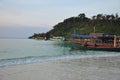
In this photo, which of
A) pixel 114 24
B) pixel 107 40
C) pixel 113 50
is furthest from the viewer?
pixel 114 24

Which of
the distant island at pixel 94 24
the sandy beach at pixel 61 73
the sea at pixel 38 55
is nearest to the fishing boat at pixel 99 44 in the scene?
the sea at pixel 38 55

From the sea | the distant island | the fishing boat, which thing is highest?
the distant island

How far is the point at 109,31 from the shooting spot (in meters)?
94.7

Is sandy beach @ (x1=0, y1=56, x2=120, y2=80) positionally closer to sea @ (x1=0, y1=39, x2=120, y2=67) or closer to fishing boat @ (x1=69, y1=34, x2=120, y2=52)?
sea @ (x1=0, y1=39, x2=120, y2=67)

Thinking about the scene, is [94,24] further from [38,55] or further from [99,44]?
[38,55]

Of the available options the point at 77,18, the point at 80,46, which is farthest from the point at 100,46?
the point at 77,18

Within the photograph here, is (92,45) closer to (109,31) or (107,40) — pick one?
(107,40)

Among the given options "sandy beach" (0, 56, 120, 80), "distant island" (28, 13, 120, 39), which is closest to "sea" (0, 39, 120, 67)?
"sandy beach" (0, 56, 120, 80)

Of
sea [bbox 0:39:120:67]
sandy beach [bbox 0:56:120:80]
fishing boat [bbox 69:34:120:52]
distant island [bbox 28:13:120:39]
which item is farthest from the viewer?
distant island [bbox 28:13:120:39]

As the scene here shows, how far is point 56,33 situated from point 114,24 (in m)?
65.8

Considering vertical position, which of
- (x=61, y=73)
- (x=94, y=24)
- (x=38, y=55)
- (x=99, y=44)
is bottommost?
(x=38, y=55)

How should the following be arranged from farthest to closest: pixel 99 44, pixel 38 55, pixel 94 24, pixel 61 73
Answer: pixel 94 24 → pixel 99 44 → pixel 38 55 → pixel 61 73

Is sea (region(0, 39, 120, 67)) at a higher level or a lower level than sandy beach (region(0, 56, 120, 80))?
lower

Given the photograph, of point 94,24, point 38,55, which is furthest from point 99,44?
point 94,24
